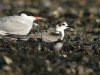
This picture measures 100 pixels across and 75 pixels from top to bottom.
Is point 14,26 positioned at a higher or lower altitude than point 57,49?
higher

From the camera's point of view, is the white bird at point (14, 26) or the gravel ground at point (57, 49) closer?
the gravel ground at point (57, 49)

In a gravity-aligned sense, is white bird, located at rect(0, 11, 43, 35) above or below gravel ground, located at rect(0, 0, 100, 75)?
above

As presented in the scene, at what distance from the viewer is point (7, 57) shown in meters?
9.16

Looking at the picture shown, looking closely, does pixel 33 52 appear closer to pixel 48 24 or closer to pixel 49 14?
pixel 48 24

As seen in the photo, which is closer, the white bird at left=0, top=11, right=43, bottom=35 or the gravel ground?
the gravel ground

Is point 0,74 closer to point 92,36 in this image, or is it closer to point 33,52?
point 33,52

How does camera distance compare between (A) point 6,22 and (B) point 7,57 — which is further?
(A) point 6,22

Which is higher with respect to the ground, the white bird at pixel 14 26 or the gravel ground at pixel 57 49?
the white bird at pixel 14 26

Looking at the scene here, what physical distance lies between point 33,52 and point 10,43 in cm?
137

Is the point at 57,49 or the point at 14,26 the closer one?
the point at 57,49

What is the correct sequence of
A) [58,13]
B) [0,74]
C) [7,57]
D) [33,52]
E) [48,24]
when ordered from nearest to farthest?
1. [0,74]
2. [7,57]
3. [33,52]
4. [48,24]
5. [58,13]

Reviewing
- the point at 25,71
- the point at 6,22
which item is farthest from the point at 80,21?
the point at 25,71

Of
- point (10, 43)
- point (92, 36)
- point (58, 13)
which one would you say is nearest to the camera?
point (10, 43)

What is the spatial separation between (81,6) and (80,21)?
439 centimetres
